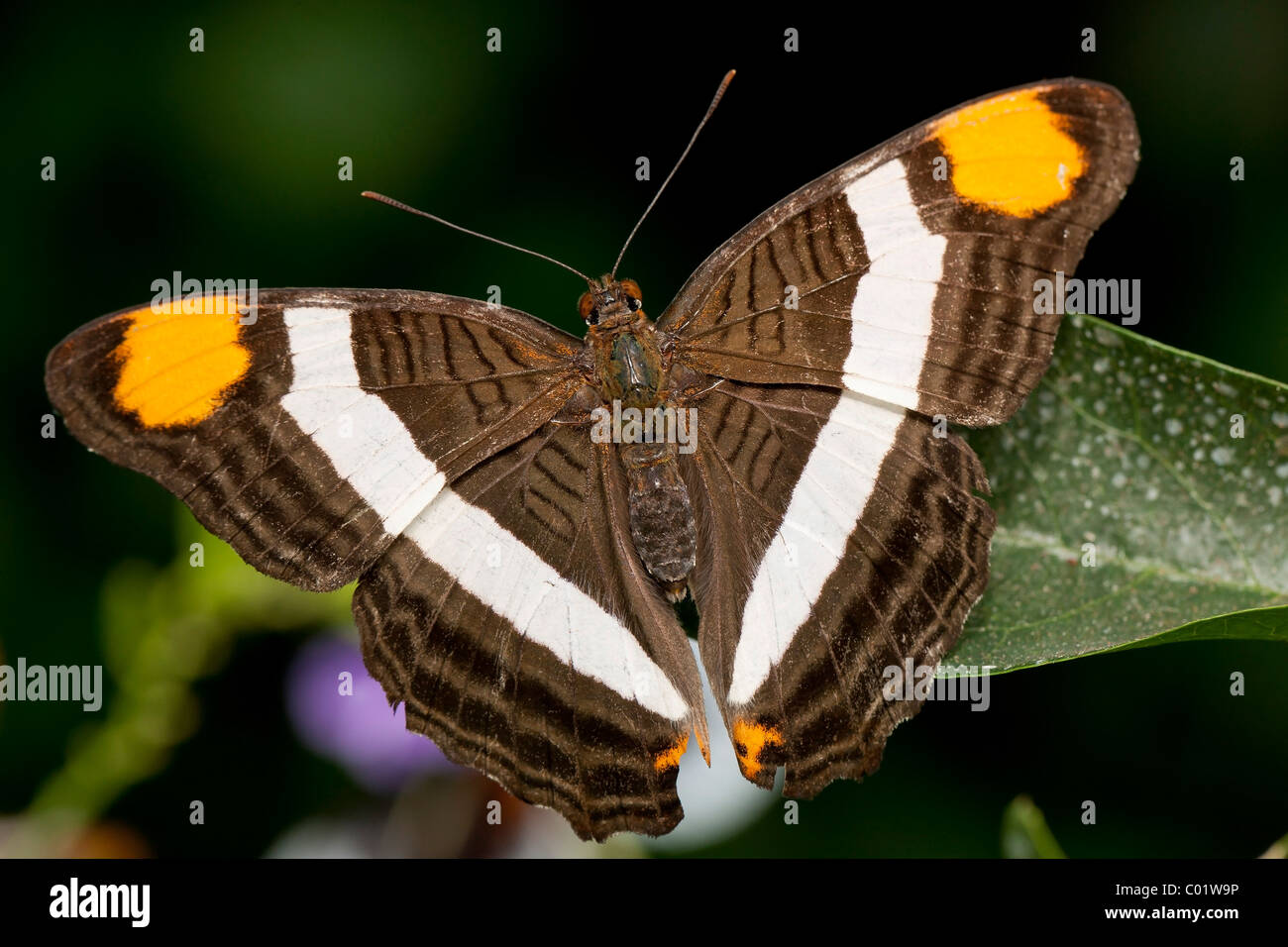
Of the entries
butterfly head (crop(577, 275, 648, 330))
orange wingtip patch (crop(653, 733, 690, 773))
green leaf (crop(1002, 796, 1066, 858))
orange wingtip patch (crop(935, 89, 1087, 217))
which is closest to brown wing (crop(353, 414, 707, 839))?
orange wingtip patch (crop(653, 733, 690, 773))

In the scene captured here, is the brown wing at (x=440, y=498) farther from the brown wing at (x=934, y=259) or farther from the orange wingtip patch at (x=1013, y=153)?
the orange wingtip patch at (x=1013, y=153)

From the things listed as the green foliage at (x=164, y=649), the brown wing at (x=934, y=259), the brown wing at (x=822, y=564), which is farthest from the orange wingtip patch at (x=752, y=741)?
the green foliage at (x=164, y=649)

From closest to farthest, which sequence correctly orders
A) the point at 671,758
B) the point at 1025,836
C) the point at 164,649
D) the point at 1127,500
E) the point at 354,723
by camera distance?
1. the point at 1025,836
2. the point at 1127,500
3. the point at 671,758
4. the point at 164,649
5. the point at 354,723

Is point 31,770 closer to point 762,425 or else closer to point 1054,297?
point 762,425

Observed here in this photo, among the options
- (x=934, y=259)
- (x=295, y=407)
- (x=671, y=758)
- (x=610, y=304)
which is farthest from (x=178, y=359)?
(x=934, y=259)

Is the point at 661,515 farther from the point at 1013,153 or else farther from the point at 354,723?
the point at 354,723

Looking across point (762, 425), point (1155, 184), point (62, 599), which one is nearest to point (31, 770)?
point (62, 599)

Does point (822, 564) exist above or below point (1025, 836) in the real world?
above
